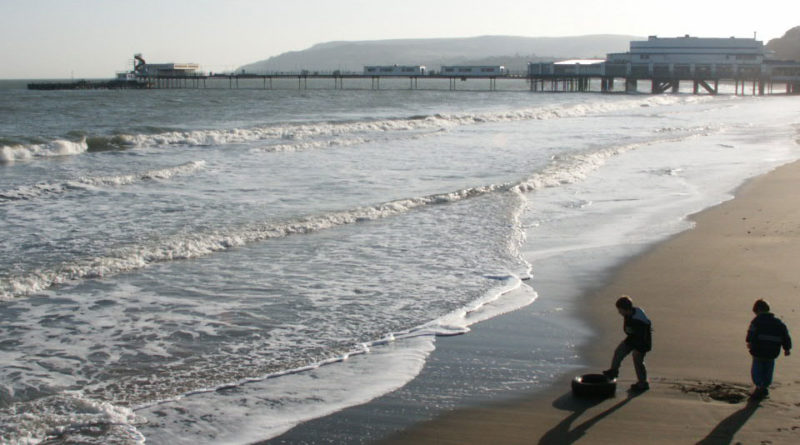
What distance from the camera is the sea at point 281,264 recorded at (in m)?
7.15

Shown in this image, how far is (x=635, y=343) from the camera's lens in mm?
7082

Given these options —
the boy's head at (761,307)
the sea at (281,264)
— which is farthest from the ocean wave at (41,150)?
the boy's head at (761,307)

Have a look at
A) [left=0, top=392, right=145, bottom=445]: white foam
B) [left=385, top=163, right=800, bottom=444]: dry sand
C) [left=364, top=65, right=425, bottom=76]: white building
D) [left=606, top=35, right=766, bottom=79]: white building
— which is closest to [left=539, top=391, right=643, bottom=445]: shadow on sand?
[left=385, top=163, right=800, bottom=444]: dry sand

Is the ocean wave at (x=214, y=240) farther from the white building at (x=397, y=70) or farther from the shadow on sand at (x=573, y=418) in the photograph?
the white building at (x=397, y=70)

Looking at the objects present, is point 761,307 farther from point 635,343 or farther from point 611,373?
point 611,373

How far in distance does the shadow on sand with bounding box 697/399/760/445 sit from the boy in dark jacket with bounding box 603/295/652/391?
0.79 metres

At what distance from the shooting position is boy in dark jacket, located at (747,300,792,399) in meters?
6.65

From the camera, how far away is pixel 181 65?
417 feet

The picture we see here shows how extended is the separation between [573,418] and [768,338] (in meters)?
1.64

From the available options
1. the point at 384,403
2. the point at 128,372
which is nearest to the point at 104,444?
the point at 128,372

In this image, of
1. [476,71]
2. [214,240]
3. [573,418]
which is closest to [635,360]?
[573,418]

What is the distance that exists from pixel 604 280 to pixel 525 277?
3.19 ft

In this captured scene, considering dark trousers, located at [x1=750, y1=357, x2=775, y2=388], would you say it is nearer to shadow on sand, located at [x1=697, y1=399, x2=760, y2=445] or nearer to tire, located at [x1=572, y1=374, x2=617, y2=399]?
shadow on sand, located at [x1=697, y1=399, x2=760, y2=445]

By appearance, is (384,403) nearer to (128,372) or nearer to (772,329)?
(128,372)
